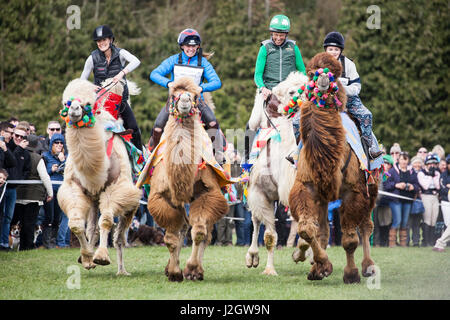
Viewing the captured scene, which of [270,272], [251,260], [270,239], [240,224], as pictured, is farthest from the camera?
[240,224]

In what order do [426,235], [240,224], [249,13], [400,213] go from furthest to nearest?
[249,13] < [426,235] < [400,213] < [240,224]

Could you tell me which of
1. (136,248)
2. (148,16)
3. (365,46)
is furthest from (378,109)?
(136,248)

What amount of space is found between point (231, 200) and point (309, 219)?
2.86 m

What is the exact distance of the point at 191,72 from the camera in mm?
10641

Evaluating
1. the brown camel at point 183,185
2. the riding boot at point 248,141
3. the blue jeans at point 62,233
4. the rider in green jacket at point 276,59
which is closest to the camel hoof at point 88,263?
the brown camel at point 183,185

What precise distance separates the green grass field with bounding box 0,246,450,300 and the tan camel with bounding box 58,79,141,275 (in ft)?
2.10

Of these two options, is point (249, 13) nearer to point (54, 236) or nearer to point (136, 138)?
point (54, 236)

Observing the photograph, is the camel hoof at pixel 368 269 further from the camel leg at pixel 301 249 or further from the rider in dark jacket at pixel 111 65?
the rider in dark jacket at pixel 111 65

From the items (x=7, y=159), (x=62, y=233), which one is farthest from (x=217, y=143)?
(x=62, y=233)

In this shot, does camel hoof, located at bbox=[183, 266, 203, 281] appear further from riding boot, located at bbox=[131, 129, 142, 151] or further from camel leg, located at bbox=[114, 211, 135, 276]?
riding boot, located at bbox=[131, 129, 142, 151]

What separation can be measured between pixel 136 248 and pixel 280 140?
6114mm

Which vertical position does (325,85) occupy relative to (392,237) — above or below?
above

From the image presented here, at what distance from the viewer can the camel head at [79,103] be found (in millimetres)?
9492

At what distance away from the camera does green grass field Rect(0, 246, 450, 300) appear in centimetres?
855
